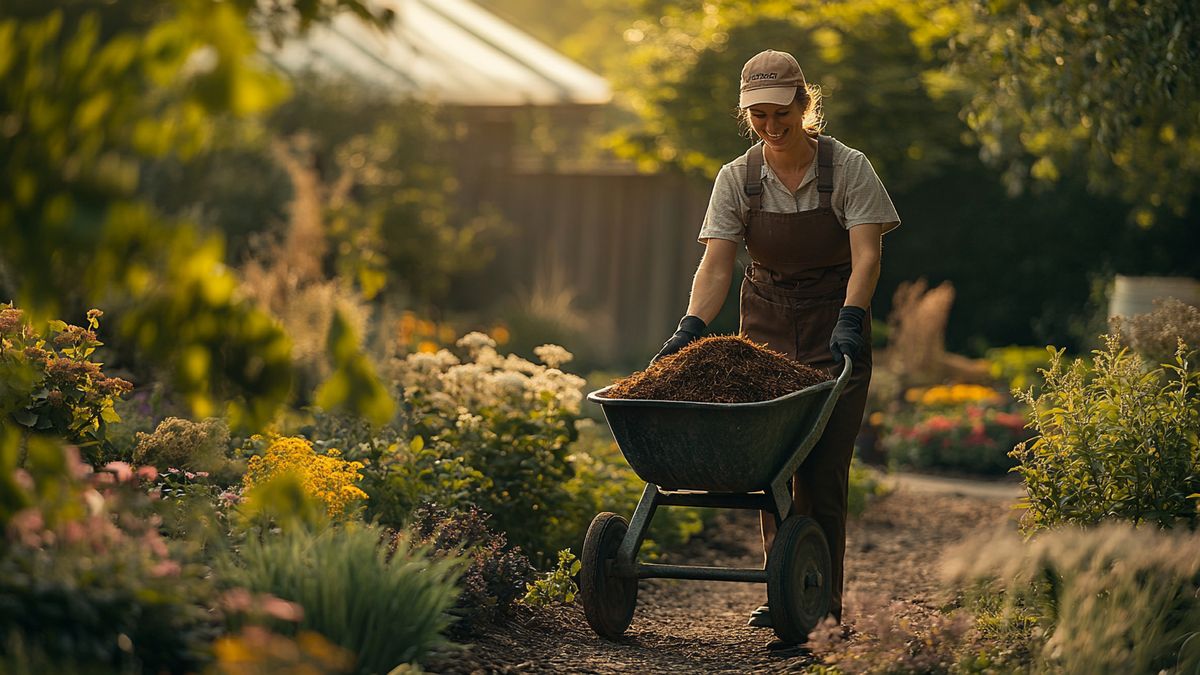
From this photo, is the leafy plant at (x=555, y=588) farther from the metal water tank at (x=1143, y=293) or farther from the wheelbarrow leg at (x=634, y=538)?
the metal water tank at (x=1143, y=293)

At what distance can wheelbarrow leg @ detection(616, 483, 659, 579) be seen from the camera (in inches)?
179

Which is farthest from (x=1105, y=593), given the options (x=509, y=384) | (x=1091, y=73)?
(x=1091, y=73)

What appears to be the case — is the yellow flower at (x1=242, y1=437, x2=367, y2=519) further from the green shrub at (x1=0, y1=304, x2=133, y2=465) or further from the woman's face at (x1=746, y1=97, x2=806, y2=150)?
the woman's face at (x1=746, y1=97, x2=806, y2=150)

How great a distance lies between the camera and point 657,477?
4.49 m

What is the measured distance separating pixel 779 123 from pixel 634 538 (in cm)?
137

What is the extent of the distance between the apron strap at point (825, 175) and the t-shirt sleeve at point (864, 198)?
0.05m

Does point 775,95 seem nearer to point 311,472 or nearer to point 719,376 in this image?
point 719,376

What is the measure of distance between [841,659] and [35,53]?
2399 mm

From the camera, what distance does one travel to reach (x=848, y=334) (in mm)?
4559

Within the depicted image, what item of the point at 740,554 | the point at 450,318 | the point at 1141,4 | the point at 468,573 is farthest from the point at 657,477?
the point at 450,318

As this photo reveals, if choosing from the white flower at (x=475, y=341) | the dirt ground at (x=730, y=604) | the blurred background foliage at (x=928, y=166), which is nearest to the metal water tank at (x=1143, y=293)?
the blurred background foliage at (x=928, y=166)

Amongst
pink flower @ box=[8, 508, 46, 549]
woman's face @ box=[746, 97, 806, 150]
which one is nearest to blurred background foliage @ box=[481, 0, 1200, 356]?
woman's face @ box=[746, 97, 806, 150]

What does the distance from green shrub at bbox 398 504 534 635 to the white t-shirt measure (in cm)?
123

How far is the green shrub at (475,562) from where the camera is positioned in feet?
14.2
